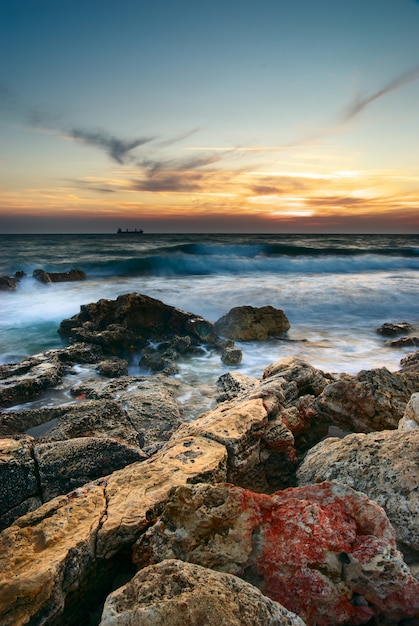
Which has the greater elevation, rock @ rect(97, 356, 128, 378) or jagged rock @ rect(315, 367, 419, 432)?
jagged rock @ rect(315, 367, 419, 432)

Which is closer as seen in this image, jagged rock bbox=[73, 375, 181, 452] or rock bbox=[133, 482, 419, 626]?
rock bbox=[133, 482, 419, 626]

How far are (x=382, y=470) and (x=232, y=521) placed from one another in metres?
1.25

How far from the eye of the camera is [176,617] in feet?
5.32

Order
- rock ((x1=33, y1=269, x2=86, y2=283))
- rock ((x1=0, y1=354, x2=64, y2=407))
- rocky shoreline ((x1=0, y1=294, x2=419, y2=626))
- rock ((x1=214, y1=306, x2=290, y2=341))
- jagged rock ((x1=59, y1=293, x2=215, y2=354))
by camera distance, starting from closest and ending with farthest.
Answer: rocky shoreline ((x1=0, y1=294, x2=419, y2=626)) → rock ((x1=0, y1=354, x2=64, y2=407)) → jagged rock ((x1=59, y1=293, x2=215, y2=354)) → rock ((x1=214, y1=306, x2=290, y2=341)) → rock ((x1=33, y1=269, x2=86, y2=283))

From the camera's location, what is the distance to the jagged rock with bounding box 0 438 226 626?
1.92 meters

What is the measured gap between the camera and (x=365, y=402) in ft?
14.0

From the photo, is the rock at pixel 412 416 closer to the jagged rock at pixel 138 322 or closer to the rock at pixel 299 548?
the rock at pixel 299 548

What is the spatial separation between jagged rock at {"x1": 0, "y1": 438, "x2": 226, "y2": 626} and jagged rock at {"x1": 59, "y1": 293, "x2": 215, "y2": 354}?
7639 mm

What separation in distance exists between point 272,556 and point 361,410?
2.52 metres

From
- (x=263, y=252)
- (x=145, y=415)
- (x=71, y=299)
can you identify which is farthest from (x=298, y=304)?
(x=263, y=252)

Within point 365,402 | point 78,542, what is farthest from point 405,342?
point 78,542

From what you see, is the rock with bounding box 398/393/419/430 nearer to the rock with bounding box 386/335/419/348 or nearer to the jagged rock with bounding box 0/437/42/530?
the jagged rock with bounding box 0/437/42/530

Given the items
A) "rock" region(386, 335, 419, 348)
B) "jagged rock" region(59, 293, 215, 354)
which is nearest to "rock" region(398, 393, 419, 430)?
"jagged rock" region(59, 293, 215, 354)

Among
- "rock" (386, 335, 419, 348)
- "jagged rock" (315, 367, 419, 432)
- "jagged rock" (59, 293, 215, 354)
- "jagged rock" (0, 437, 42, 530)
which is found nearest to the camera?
"jagged rock" (0, 437, 42, 530)
